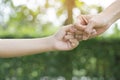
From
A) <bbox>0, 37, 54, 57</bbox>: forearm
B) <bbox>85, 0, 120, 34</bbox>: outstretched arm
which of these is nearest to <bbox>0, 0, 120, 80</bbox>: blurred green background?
<bbox>0, 37, 54, 57</bbox>: forearm

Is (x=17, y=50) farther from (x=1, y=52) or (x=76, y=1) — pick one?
(x=76, y=1)

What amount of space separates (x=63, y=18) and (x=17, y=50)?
3450 millimetres

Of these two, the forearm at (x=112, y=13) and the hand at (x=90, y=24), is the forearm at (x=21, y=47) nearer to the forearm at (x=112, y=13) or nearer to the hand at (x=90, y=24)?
the hand at (x=90, y=24)

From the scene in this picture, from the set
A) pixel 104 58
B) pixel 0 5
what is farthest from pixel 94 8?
pixel 0 5

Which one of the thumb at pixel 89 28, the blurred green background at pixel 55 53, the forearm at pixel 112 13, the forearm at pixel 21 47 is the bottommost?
the blurred green background at pixel 55 53

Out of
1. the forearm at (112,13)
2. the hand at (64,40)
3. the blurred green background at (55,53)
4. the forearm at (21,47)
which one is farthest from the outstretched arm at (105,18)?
the blurred green background at (55,53)

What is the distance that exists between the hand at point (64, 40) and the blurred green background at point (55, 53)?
8.68ft

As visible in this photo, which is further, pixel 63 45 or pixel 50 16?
pixel 50 16

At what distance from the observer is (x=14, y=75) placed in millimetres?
6570

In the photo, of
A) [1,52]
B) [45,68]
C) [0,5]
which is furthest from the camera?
[0,5]

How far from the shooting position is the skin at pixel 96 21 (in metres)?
3.73

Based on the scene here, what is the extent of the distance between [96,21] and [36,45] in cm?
45

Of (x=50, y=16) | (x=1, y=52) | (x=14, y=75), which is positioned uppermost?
(x=1, y=52)

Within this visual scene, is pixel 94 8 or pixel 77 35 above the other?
pixel 77 35
